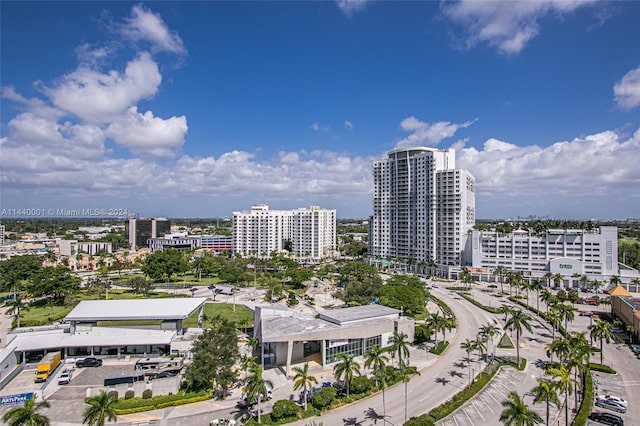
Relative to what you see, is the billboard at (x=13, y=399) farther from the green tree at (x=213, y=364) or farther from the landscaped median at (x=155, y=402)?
the green tree at (x=213, y=364)

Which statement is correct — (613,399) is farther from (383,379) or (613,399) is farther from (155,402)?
(155,402)

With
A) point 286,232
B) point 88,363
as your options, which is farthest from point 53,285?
point 286,232

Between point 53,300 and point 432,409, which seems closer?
point 432,409

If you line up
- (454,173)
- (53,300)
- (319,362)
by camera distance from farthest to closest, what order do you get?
(454,173)
(53,300)
(319,362)

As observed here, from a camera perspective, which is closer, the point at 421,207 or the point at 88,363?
the point at 88,363

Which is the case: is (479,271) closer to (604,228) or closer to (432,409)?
(604,228)

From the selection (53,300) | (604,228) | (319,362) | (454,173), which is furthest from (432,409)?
(454,173)

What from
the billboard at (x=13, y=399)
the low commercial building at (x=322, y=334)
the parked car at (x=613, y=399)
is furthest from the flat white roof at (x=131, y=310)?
the parked car at (x=613, y=399)
